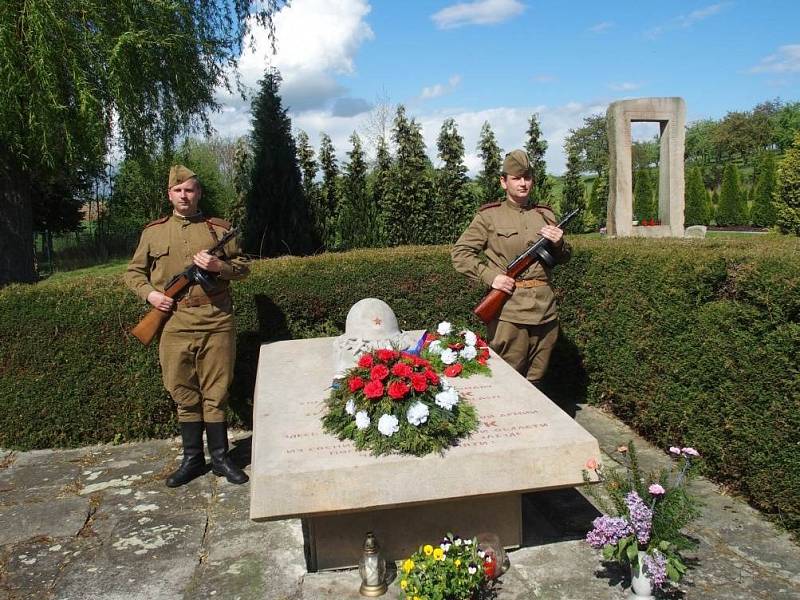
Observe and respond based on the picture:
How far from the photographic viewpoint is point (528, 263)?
474 centimetres

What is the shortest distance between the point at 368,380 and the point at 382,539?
0.85 m

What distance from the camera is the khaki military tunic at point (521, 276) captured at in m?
4.79

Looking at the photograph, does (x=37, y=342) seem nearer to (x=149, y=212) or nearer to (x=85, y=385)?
(x=85, y=385)

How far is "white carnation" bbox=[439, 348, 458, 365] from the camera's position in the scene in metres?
4.39

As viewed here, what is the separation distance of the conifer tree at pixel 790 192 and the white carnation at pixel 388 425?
1643 centimetres

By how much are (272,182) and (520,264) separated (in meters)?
7.56

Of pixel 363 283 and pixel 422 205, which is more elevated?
pixel 422 205

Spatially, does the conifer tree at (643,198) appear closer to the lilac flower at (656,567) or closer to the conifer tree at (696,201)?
the conifer tree at (696,201)

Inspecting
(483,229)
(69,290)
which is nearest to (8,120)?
(69,290)

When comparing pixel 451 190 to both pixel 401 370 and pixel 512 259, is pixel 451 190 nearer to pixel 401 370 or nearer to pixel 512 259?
pixel 512 259

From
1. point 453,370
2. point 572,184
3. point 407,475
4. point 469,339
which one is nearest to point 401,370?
point 407,475

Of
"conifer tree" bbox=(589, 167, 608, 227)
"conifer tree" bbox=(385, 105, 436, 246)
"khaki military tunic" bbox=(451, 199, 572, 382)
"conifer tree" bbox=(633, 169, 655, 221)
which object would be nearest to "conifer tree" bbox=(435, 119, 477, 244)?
"conifer tree" bbox=(385, 105, 436, 246)

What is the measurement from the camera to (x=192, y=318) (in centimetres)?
460

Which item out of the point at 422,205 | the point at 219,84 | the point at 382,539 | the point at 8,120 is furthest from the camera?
the point at 422,205
